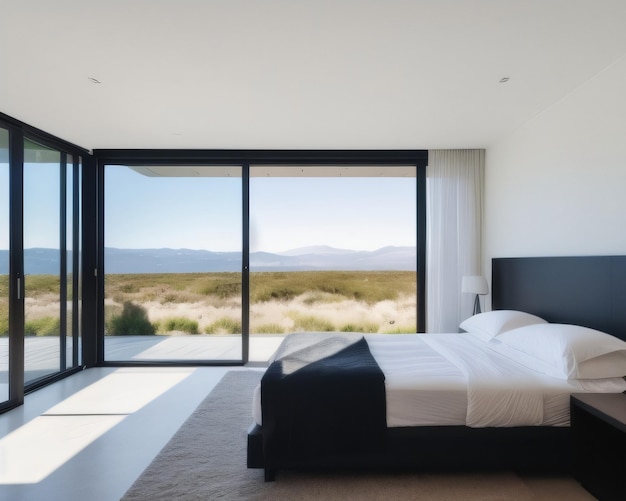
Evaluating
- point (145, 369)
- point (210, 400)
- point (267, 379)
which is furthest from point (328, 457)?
point (145, 369)

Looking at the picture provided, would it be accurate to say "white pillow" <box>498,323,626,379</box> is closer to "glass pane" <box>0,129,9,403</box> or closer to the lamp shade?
the lamp shade

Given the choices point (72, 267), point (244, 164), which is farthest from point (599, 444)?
point (72, 267)

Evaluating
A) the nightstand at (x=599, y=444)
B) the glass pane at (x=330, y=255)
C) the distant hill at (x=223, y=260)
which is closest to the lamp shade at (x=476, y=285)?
the distant hill at (x=223, y=260)

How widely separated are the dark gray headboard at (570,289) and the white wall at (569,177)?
0.11 m

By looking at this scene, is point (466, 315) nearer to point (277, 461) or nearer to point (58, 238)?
point (277, 461)

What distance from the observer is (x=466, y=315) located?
12.9 ft

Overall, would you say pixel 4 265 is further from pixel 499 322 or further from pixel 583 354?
pixel 583 354

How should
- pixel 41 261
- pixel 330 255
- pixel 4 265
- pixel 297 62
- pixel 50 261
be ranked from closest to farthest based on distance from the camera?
pixel 297 62 < pixel 4 265 < pixel 41 261 < pixel 50 261 < pixel 330 255

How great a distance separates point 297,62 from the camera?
221 cm

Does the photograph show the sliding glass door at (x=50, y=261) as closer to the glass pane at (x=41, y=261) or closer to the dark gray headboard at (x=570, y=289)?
the glass pane at (x=41, y=261)

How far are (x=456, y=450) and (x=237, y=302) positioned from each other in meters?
2.86

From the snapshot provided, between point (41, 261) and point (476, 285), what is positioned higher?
point (41, 261)

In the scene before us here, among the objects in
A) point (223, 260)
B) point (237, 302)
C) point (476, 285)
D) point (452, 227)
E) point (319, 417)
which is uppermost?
point (452, 227)

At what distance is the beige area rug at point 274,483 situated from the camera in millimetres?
1831
